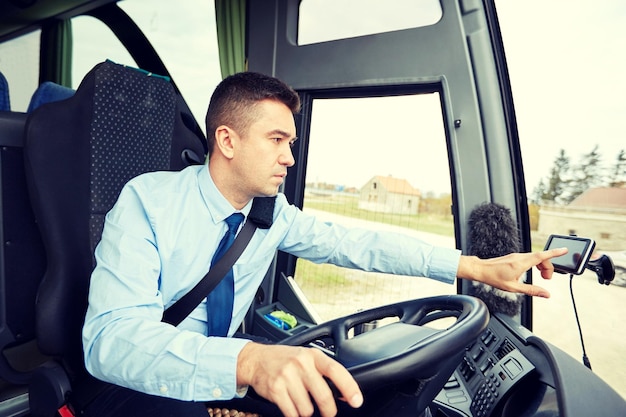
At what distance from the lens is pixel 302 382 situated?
512 millimetres

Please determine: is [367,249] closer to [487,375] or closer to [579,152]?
[487,375]

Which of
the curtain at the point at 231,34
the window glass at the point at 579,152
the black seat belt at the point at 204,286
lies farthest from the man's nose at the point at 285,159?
the curtain at the point at 231,34

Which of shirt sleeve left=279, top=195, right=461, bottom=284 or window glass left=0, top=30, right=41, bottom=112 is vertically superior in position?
window glass left=0, top=30, right=41, bottom=112

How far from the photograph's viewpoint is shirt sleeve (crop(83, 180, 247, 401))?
2.02 feet

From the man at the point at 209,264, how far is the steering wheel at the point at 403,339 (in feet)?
0.53

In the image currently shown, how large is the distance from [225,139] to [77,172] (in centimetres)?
42

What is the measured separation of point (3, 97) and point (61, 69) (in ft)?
9.45

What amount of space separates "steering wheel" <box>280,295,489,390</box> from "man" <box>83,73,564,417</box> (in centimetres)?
16

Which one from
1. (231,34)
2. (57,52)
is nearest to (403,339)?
(231,34)

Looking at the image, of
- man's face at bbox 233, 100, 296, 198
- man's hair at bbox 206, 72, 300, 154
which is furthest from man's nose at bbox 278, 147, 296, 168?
man's hair at bbox 206, 72, 300, 154

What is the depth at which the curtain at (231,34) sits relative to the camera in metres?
2.36

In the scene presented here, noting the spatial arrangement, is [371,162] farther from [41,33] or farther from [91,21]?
[41,33]

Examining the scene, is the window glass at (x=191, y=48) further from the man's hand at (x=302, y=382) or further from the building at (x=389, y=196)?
the man's hand at (x=302, y=382)

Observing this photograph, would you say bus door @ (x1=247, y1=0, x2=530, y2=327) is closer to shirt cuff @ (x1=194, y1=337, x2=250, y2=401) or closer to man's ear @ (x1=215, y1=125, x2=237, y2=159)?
man's ear @ (x1=215, y1=125, x2=237, y2=159)
